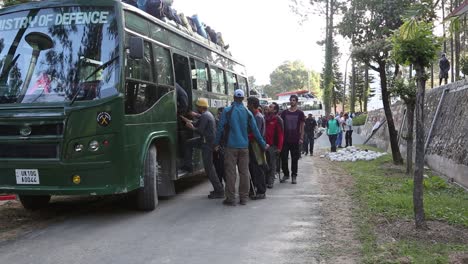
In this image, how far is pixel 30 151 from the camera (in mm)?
6281

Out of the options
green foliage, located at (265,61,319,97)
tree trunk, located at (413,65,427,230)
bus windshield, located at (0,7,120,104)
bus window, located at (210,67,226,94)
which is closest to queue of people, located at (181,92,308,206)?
bus window, located at (210,67,226,94)

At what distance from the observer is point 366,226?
6320mm

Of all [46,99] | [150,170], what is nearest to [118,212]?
[150,170]

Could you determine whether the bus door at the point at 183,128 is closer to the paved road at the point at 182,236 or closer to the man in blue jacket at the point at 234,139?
the paved road at the point at 182,236

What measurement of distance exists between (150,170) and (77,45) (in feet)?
6.92

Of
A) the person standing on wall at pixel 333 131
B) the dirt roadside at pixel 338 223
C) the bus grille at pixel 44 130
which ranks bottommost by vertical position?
the dirt roadside at pixel 338 223

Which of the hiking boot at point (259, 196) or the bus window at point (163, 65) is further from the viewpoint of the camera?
the hiking boot at point (259, 196)

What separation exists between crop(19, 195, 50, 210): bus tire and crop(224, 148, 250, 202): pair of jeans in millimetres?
Result: 3061

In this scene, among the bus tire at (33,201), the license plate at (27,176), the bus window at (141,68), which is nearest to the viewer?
the license plate at (27,176)

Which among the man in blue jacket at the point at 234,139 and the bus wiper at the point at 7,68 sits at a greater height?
the bus wiper at the point at 7,68

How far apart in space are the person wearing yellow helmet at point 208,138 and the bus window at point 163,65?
0.74m

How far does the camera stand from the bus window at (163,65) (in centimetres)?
791

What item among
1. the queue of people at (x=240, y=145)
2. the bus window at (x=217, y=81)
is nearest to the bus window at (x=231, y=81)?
the bus window at (x=217, y=81)

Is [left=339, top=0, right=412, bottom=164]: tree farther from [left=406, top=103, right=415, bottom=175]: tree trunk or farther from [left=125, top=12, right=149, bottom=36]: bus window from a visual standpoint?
[left=125, top=12, right=149, bottom=36]: bus window
